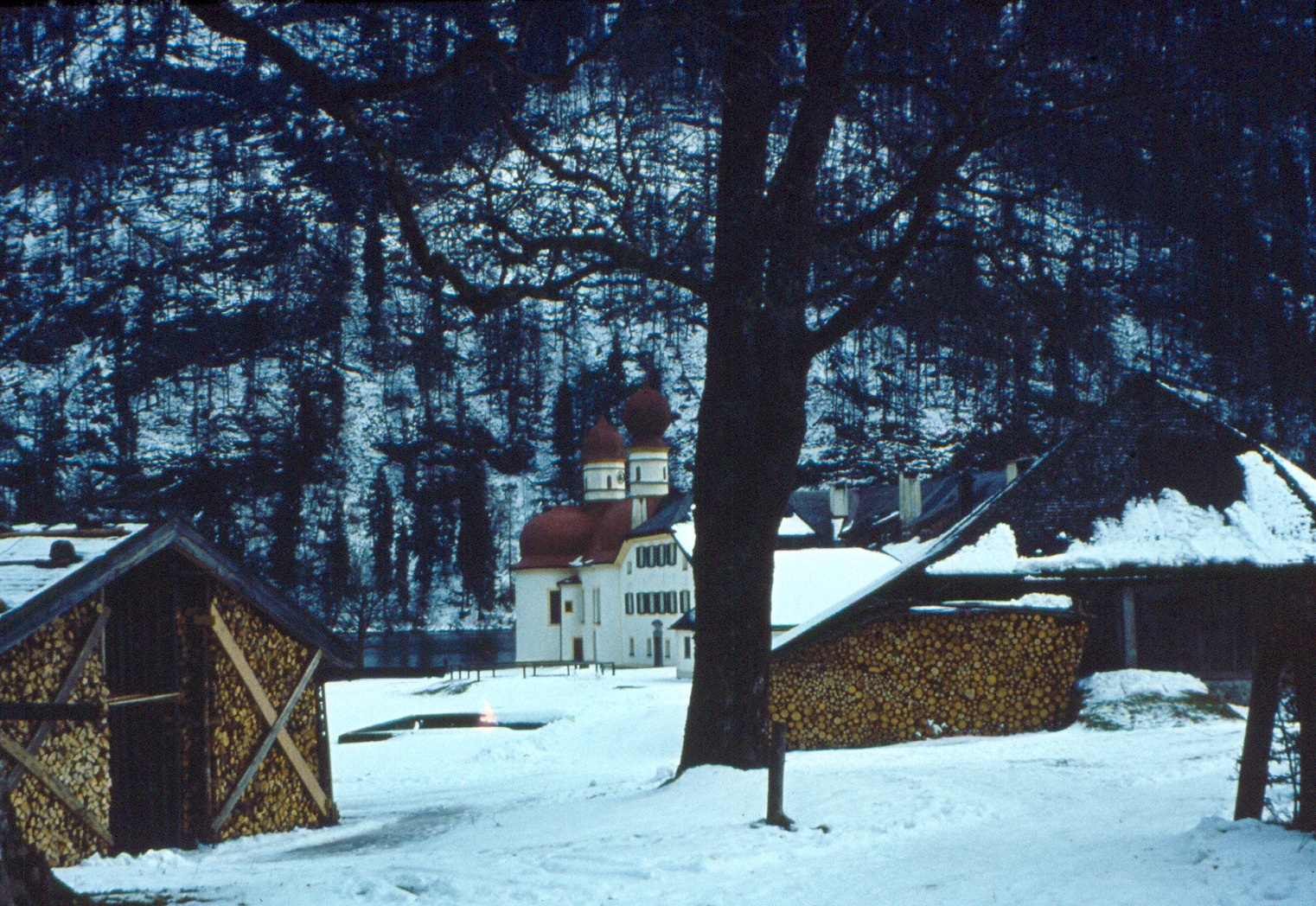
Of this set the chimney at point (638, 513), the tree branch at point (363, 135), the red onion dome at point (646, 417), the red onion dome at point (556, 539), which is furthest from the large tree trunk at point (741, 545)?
the red onion dome at point (556, 539)

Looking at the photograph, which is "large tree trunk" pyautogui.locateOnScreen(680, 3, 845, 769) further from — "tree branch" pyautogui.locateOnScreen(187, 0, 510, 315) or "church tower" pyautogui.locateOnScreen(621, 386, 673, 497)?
"church tower" pyautogui.locateOnScreen(621, 386, 673, 497)

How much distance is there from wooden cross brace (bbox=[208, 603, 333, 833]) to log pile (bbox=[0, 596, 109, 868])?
5.09 ft

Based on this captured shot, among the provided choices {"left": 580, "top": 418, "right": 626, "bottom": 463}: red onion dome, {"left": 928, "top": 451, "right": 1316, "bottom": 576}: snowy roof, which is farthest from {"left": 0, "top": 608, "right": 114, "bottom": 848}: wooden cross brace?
{"left": 580, "top": 418, "right": 626, "bottom": 463}: red onion dome

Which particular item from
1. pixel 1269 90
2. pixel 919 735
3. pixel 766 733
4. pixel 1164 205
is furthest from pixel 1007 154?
pixel 919 735

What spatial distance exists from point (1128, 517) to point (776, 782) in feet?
44.9

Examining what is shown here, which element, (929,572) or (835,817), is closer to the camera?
(835,817)

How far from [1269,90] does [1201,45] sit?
2.42 ft

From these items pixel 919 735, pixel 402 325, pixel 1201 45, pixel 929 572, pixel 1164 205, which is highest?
pixel 1201 45

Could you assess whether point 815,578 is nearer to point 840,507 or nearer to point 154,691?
point 154,691

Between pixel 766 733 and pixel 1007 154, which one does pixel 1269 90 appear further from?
pixel 766 733

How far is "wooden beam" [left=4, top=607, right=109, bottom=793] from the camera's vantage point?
1150 centimetres

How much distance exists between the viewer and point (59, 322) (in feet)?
36.7

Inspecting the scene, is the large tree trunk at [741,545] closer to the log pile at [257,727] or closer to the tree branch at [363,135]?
the tree branch at [363,135]

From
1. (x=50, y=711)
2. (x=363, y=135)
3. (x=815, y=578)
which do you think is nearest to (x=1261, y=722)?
(x=50, y=711)
